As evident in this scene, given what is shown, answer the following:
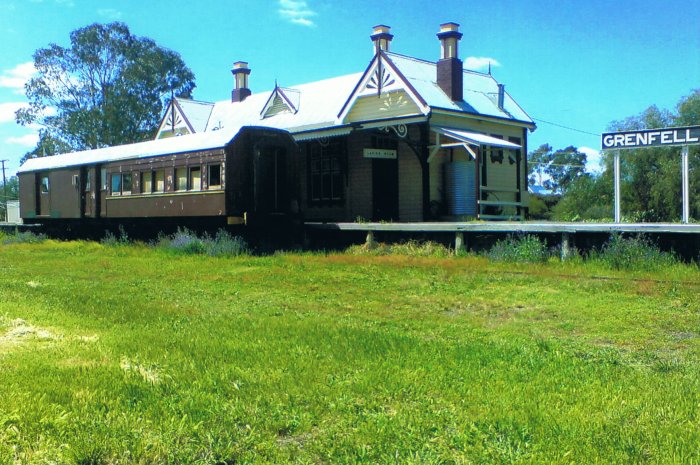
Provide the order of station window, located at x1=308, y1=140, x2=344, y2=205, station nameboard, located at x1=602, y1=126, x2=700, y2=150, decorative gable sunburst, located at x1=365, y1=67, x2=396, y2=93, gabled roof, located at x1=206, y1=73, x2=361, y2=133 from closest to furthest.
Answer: station nameboard, located at x1=602, y1=126, x2=700, y2=150, decorative gable sunburst, located at x1=365, y1=67, x2=396, y2=93, station window, located at x1=308, y1=140, x2=344, y2=205, gabled roof, located at x1=206, y1=73, x2=361, y2=133

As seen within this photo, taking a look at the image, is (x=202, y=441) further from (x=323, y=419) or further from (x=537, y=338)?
(x=537, y=338)

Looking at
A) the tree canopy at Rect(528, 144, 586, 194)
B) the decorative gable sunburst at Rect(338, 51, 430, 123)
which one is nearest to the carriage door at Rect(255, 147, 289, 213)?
the decorative gable sunburst at Rect(338, 51, 430, 123)

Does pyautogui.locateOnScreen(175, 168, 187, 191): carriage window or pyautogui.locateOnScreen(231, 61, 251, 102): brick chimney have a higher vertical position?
pyautogui.locateOnScreen(231, 61, 251, 102): brick chimney

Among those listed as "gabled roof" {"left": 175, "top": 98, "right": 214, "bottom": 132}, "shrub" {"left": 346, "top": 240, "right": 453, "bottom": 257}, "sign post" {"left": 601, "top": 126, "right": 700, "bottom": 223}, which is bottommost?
"shrub" {"left": 346, "top": 240, "right": 453, "bottom": 257}

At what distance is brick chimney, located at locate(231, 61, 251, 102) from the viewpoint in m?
35.0

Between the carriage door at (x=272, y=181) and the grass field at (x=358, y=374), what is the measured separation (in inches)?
324

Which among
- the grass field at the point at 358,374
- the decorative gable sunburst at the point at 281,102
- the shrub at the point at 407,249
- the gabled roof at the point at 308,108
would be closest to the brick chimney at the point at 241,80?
the gabled roof at the point at 308,108

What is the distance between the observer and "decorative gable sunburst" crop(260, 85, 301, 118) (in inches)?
1102

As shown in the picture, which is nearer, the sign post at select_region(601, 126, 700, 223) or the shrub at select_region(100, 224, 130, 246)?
the sign post at select_region(601, 126, 700, 223)

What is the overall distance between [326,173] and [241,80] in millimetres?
12278

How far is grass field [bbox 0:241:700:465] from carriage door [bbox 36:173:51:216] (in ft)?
57.4

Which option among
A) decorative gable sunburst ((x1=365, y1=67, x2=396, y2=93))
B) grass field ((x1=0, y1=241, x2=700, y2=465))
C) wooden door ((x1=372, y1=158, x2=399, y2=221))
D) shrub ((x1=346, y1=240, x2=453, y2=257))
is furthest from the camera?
wooden door ((x1=372, y1=158, x2=399, y2=221))

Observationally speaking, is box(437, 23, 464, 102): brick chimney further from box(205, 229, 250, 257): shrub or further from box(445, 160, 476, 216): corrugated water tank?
box(205, 229, 250, 257): shrub

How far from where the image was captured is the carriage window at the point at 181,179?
1997 cm
